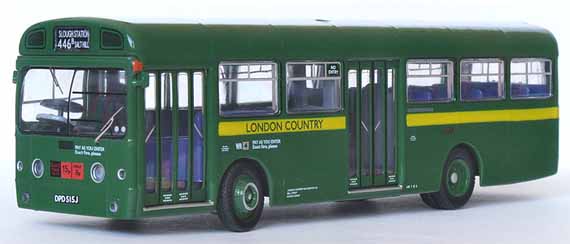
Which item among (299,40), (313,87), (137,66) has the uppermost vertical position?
(299,40)

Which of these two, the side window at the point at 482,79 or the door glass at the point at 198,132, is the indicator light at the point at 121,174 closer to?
the door glass at the point at 198,132

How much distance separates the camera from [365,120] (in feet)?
88.9

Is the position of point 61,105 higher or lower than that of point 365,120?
higher

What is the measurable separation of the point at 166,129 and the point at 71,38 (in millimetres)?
1618

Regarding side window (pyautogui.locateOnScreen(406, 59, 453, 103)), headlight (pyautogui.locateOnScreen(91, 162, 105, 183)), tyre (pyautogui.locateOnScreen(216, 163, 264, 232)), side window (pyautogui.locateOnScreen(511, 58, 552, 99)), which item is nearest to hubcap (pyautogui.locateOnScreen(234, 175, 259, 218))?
tyre (pyautogui.locateOnScreen(216, 163, 264, 232))

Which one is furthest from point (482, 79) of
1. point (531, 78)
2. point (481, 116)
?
point (531, 78)

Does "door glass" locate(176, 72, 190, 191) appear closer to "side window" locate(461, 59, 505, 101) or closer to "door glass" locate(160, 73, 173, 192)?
"door glass" locate(160, 73, 173, 192)

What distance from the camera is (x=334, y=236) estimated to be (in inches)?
976

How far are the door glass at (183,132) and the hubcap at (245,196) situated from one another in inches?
32.2

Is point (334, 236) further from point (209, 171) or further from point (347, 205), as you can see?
point (347, 205)

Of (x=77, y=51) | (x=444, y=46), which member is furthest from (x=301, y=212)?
(x=77, y=51)

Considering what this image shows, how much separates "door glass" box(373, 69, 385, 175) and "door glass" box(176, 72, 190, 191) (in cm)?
362

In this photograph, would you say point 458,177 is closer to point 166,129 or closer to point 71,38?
point 166,129

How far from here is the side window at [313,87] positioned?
25.9 meters
